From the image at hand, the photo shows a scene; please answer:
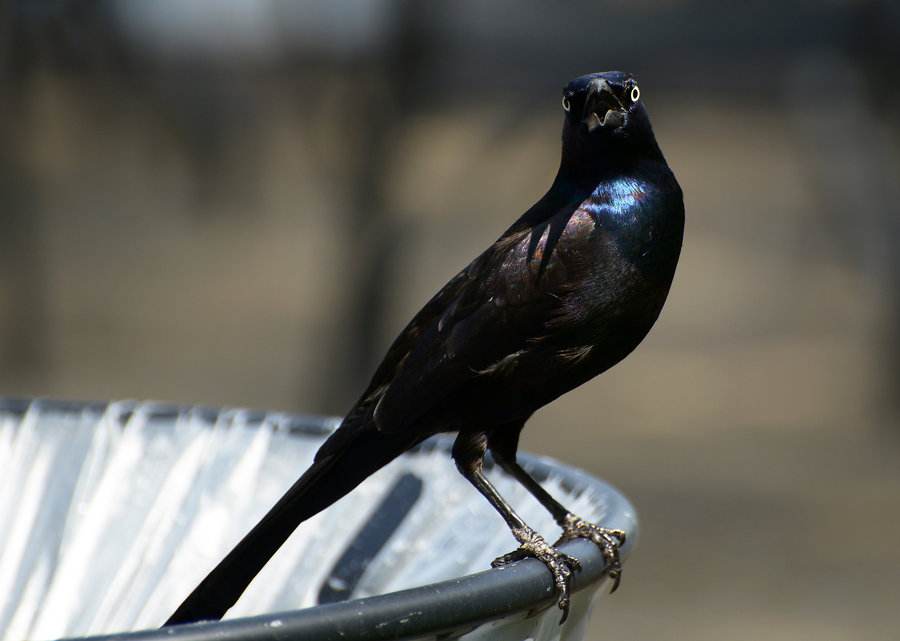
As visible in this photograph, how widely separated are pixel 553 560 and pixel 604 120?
34cm

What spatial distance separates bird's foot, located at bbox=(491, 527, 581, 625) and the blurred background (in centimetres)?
294

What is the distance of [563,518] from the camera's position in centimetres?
124

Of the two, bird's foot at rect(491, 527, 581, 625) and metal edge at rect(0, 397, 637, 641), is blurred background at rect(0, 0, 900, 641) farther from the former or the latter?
metal edge at rect(0, 397, 637, 641)

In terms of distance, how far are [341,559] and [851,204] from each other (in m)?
4.47

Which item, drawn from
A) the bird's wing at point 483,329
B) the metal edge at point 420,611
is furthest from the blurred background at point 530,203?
the metal edge at point 420,611

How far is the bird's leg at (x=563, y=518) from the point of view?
1.14m

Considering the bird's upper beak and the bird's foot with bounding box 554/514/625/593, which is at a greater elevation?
the bird's upper beak

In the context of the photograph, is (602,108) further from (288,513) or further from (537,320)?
(288,513)

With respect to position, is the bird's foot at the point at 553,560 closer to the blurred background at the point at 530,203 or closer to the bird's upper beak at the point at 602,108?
the bird's upper beak at the point at 602,108

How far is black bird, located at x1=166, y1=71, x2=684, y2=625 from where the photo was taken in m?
1.09

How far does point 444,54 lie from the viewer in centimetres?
427

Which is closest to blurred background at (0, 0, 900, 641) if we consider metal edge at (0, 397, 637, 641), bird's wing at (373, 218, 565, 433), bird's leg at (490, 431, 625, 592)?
bird's leg at (490, 431, 625, 592)

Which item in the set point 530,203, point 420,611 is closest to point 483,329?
point 420,611

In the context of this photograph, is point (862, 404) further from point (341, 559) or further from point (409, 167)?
point (341, 559)
